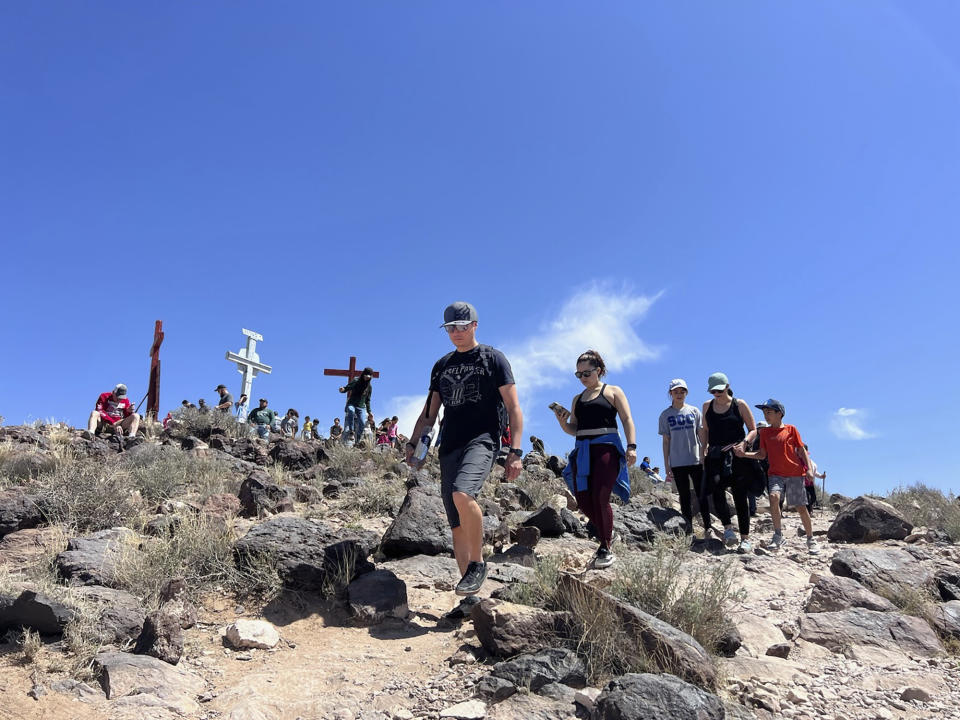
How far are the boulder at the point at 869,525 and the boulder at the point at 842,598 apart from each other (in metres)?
3.25

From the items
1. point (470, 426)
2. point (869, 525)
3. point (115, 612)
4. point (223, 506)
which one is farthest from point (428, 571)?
point (869, 525)

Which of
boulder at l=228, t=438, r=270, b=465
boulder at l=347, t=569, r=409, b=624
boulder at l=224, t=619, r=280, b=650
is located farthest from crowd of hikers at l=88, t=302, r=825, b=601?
boulder at l=228, t=438, r=270, b=465

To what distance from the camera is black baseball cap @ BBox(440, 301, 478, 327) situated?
4.61m

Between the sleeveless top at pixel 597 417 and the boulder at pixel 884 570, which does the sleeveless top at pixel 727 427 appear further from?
the sleeveless top at pixel 597 417

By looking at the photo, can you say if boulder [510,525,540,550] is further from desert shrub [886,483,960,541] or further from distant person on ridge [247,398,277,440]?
distant person on ridge [247,398,277,440]

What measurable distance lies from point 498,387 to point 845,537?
5.73 metres

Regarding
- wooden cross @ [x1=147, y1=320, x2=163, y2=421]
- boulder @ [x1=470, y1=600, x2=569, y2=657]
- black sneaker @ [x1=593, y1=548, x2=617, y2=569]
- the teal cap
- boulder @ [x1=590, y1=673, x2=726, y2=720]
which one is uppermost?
wooden cross @ [x1=147, y1=320, x2=163, y2=421]

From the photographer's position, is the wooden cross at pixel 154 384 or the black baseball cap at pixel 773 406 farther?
the wooden cross at pixel 154 384

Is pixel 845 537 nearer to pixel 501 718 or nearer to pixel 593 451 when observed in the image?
pixel 593 451

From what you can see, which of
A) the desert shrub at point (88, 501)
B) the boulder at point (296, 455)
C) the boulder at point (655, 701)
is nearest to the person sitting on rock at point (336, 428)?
the boulder at point (296, 455)

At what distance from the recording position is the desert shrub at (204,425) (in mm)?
13477

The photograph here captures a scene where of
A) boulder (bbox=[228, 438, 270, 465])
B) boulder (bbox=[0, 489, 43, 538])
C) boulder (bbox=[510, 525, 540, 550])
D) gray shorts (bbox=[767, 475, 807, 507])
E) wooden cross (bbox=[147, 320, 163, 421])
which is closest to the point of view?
boulder (bbox=[0, 489, 43, 538])

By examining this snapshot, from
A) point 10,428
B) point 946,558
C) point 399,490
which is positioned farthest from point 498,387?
point 10,428

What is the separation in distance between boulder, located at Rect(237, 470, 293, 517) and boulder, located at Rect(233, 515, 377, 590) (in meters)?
1.70
